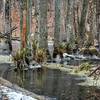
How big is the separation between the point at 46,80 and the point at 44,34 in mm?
12235

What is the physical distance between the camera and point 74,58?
2839cm

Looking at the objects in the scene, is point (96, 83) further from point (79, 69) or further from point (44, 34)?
point (44, 34)

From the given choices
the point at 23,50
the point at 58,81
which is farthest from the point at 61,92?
the point at 23,50

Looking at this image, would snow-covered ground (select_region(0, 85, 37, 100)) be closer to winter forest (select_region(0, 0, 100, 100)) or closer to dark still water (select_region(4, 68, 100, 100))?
winter forest (select_region(0, 0, 100, 100))

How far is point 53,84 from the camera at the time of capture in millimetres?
15328

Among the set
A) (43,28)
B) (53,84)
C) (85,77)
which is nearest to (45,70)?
(85,77)

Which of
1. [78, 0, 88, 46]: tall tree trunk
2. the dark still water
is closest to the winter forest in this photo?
the dark still water

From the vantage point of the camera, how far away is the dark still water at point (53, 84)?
12816 mm

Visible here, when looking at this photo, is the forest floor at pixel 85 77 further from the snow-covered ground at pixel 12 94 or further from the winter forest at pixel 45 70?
the snow-covered ground at pixel 12 94

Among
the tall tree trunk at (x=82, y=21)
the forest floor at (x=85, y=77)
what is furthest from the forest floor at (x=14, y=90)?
the tall tree trunk at (x=82, y=21)

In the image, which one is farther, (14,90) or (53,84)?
(53,84)

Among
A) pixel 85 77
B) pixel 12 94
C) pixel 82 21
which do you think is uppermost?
pixel 82 21

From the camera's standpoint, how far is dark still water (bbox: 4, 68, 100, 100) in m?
12.8

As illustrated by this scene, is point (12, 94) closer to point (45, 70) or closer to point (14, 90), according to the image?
point (14, 90)
